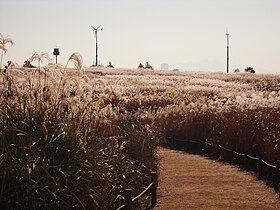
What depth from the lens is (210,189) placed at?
11625 millimetres

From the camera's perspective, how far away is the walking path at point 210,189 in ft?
33.7

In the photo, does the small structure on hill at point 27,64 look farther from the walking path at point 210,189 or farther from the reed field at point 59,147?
the walking path at point 210,189

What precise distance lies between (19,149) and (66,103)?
1.48m

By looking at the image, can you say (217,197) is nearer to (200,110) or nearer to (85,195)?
(85,195)

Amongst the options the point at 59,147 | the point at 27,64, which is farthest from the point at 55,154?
the point at 27,64

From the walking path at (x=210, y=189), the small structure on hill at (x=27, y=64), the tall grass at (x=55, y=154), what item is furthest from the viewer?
the walking path at (x=210, y=189)

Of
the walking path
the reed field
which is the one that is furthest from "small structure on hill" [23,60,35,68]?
the walking path

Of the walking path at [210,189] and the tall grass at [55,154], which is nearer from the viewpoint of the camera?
the tall grass at [55,154]

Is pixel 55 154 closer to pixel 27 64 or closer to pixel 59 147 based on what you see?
pixel 59 147

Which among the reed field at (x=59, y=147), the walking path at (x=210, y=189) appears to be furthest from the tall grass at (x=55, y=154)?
the walking path at (x=210, y=189)

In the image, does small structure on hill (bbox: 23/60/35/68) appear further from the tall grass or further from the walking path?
the walking path

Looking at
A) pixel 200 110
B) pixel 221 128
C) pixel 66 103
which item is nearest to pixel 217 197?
pixel 66 103

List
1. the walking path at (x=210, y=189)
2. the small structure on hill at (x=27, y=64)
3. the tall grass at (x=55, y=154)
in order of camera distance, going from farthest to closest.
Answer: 1. the walking path at (x=210, y=189)
2. the small structure on hill at (x=27, y=64)
3. the tall grass at (x=55, y=154)

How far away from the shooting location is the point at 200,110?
20.8 m
